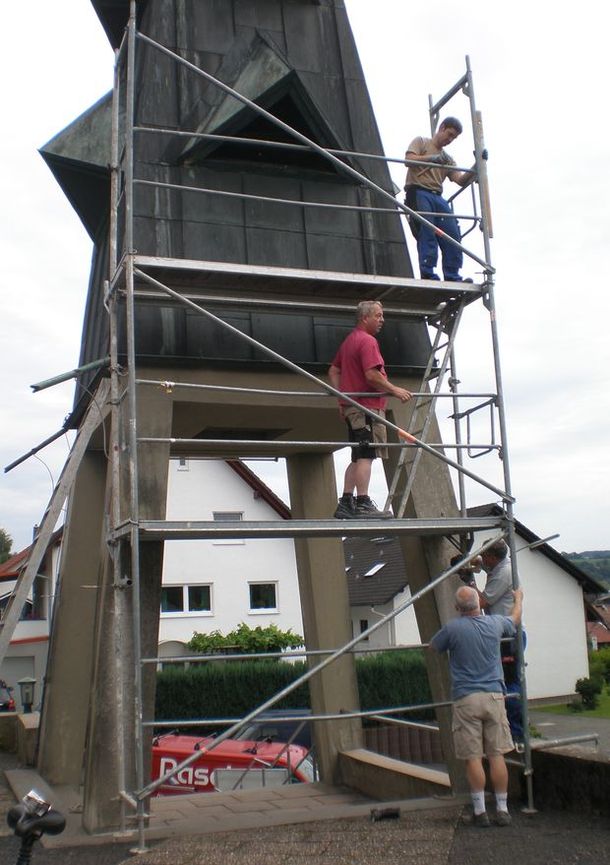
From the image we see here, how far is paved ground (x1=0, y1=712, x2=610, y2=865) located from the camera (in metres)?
6.27

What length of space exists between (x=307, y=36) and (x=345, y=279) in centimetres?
365

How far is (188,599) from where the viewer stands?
31.8m

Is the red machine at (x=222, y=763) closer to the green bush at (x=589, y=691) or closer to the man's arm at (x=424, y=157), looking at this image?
the man's arm at (x=424, y=157)

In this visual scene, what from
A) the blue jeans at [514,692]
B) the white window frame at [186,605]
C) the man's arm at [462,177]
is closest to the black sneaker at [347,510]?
the blue jeans at [514,692]

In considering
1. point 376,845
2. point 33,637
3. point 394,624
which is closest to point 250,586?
point 394,624

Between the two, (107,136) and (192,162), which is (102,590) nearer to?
(192,162)

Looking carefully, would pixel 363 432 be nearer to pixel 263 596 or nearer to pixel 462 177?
pixel 462 177

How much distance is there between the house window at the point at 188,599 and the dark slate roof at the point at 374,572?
4.52m

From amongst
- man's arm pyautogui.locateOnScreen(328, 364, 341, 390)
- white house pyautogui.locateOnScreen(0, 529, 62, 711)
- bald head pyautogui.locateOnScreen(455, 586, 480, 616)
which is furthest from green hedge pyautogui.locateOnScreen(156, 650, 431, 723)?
bald head pyautogui.locateOnScreen(455, 586, 480, 616)

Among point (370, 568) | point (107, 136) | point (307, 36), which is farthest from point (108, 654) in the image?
point (370, 568)

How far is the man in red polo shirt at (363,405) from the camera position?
804cm

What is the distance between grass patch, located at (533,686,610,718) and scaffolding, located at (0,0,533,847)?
23.3 meters

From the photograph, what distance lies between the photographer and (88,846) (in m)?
7.11

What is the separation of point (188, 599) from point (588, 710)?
12767 mm
